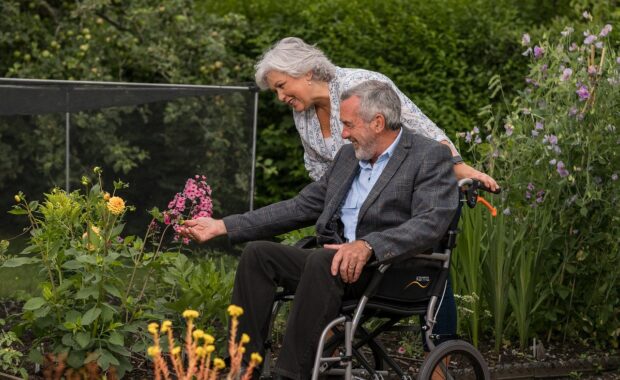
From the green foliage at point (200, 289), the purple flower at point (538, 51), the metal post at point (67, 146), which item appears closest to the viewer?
the green foliage at point (200, 289)

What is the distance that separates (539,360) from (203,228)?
176 centimetres

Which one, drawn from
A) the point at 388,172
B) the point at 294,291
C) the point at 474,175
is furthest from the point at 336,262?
the point at 474,175

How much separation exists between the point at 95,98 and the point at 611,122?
2509mm

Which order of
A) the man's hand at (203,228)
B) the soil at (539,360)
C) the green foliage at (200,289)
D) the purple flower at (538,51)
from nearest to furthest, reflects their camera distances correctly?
1. the man's hand at (203,228)
2. the green foliage at (200,289)
3. the soil at (539,360)
4. the purple flower at (538,51)

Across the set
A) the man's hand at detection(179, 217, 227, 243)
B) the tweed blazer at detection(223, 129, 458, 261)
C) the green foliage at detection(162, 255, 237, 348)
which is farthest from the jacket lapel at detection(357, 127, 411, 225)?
the green foliage at detection(162, 255, 237, 348)

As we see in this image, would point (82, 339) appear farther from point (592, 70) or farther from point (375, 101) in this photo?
point (592, 70)

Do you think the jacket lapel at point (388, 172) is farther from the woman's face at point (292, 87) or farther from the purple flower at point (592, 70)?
the purple flower at point (592, 70)

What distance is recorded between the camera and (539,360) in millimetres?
5348

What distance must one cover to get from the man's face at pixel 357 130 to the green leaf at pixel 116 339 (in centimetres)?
104

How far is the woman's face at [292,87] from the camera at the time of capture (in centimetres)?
462

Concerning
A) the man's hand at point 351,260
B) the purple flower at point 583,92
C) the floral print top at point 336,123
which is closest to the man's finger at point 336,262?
the man's hand at point 351,260

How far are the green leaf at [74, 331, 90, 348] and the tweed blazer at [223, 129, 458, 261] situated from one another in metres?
0.61

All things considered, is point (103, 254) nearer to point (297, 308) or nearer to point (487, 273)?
point (297, 308)

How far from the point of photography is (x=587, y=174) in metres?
5.26
